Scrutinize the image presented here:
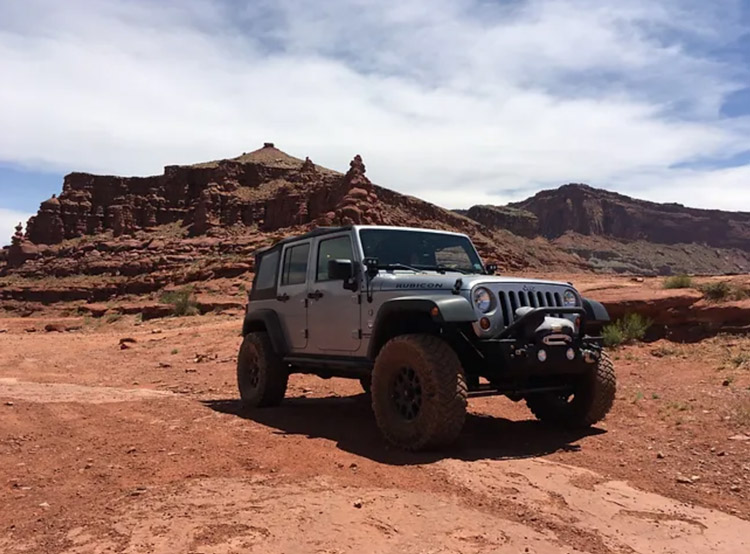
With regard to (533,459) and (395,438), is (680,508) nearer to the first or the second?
(533,459)

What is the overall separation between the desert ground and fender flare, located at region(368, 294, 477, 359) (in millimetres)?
1119

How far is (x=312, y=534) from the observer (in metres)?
3.55

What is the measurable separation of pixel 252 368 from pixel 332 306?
6.75 ft

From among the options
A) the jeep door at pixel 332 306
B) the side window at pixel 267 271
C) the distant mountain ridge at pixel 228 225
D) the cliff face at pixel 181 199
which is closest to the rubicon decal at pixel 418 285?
the jeep door at pixel 332 306

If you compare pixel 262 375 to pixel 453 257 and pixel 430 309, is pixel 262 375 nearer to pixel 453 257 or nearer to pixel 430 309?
pixel 453 257

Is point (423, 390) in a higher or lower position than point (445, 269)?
lower

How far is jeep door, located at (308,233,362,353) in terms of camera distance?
21.5ft

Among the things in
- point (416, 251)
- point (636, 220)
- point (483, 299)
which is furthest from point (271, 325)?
point (636, 220)

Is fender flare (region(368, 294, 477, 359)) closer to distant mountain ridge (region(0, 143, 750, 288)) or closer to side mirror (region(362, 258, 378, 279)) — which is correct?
side mirror (region(362, 258, 378, 279))

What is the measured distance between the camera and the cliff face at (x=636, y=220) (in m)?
150

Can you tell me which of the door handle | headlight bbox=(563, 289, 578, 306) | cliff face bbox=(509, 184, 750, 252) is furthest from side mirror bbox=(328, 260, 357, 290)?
cliff face bbox=(509, 184, 750, 252)

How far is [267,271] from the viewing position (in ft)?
28.4

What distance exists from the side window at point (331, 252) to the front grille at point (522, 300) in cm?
179

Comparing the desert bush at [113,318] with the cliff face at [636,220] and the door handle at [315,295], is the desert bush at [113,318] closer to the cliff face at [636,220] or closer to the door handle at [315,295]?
the door handle at [315,295]
